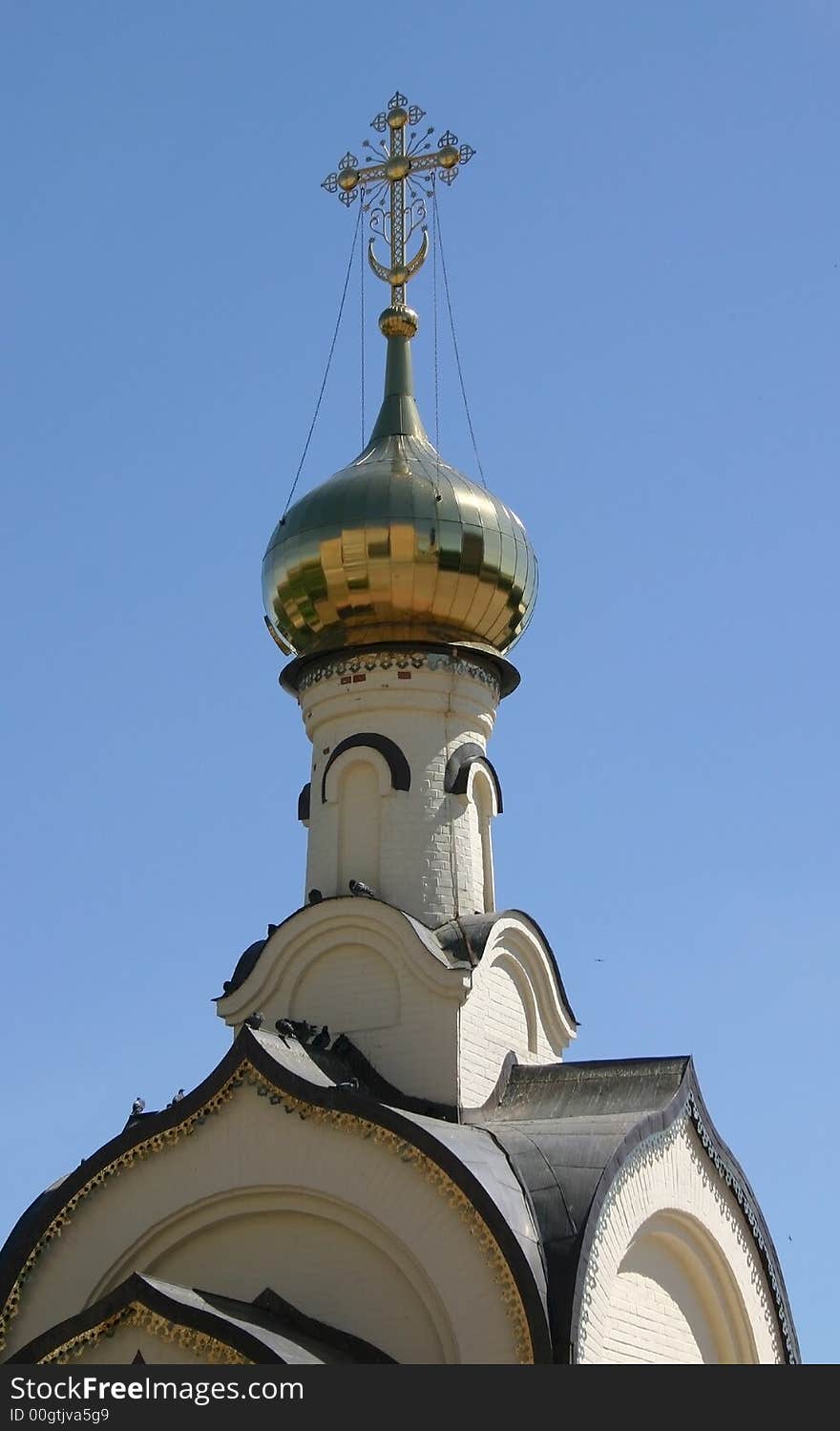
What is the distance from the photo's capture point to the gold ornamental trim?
9806mm

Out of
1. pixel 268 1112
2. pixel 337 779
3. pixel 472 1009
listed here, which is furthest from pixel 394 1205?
pixel 337 779

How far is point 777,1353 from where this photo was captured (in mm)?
11766

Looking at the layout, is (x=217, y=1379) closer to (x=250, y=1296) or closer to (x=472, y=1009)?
(x=250, y=1296)

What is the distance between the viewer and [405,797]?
512 inches

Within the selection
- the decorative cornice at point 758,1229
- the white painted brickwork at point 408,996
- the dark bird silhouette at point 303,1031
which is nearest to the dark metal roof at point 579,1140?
the decorative cornice at point 758,1229

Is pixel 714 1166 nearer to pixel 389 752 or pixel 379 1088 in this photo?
pixel 379 1088

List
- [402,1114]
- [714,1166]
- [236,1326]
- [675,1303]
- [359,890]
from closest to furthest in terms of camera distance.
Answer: [236,1326], [402,1114], [675,1303], [714,1166], [359,890]

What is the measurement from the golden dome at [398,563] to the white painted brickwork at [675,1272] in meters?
3.79

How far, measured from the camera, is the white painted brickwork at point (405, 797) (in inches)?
504

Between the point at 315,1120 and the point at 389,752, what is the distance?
2.99m

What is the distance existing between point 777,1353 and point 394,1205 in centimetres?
289

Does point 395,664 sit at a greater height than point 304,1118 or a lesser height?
greater

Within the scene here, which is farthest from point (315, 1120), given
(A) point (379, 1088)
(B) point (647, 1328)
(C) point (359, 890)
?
(B) point (647, 1328)

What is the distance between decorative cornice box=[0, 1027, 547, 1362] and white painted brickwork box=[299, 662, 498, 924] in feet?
6.76
